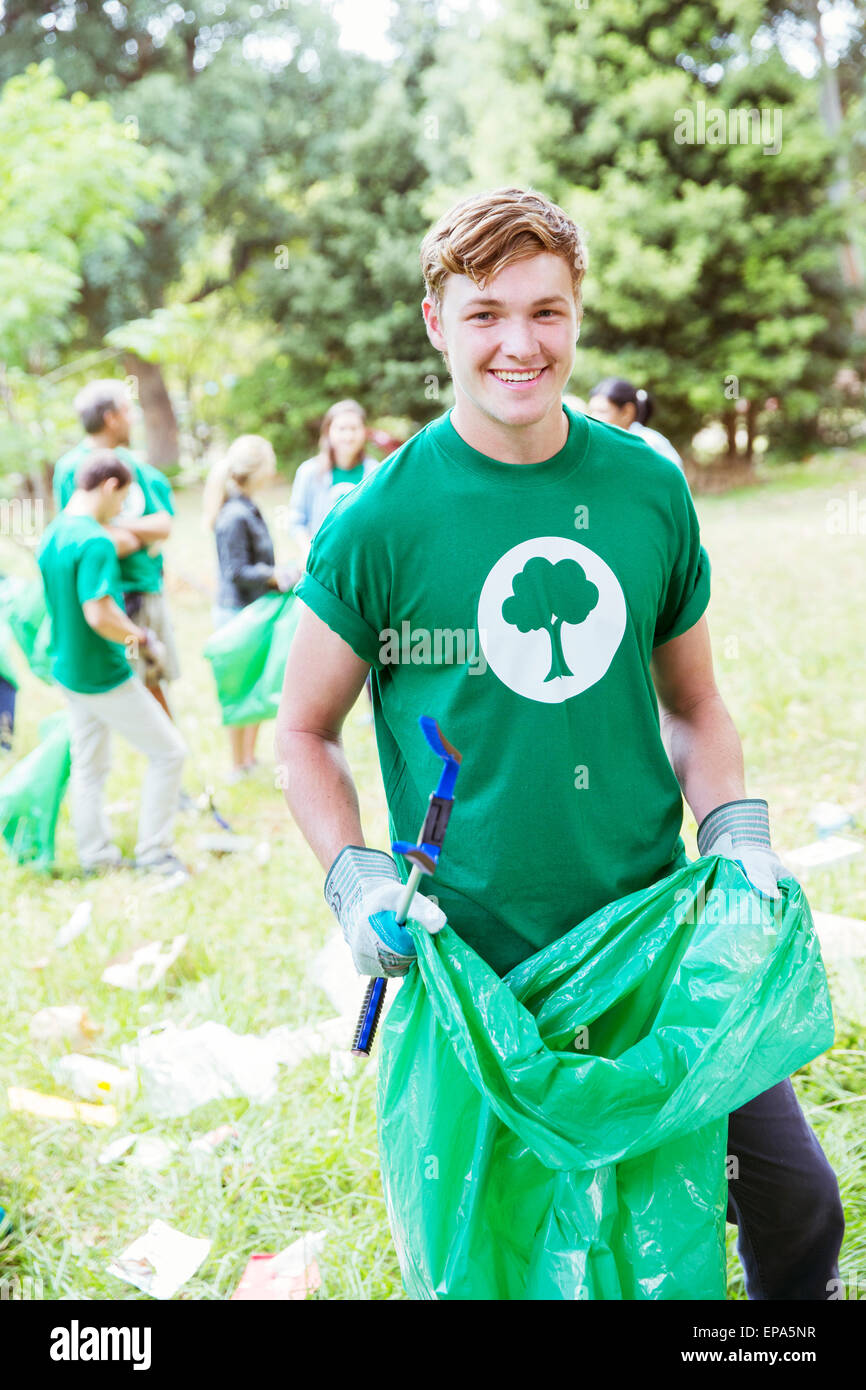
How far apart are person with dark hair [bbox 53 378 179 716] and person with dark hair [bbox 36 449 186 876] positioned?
0.31 ft

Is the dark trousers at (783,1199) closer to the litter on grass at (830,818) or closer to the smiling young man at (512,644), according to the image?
the smiling young man at (512,644)

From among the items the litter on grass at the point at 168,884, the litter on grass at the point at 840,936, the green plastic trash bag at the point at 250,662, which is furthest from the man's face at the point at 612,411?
the litter on grass at the point at 168,884

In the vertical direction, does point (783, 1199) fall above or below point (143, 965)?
below

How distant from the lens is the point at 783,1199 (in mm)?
1656

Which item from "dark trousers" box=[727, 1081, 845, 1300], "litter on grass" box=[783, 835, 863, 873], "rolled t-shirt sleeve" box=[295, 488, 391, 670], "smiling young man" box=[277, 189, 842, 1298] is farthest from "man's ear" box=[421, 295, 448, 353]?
"litter on grass" box=[783, 835, 863, 873]

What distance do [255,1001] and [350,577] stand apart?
2.22 meters

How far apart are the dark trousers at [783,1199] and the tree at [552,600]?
72cm

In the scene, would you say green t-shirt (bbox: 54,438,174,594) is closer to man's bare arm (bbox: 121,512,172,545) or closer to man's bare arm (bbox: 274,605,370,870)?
man's bare arm (bbox: 121,512,172,545)

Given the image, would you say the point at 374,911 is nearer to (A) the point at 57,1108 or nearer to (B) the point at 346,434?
(A) the point at 57,1108

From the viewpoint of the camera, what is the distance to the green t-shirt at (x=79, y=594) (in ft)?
13.7

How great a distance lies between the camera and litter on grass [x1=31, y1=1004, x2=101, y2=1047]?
334cm

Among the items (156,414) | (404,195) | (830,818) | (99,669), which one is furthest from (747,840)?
(156,414)

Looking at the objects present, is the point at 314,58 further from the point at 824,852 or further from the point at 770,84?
the point at 824,852

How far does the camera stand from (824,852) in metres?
3.86
